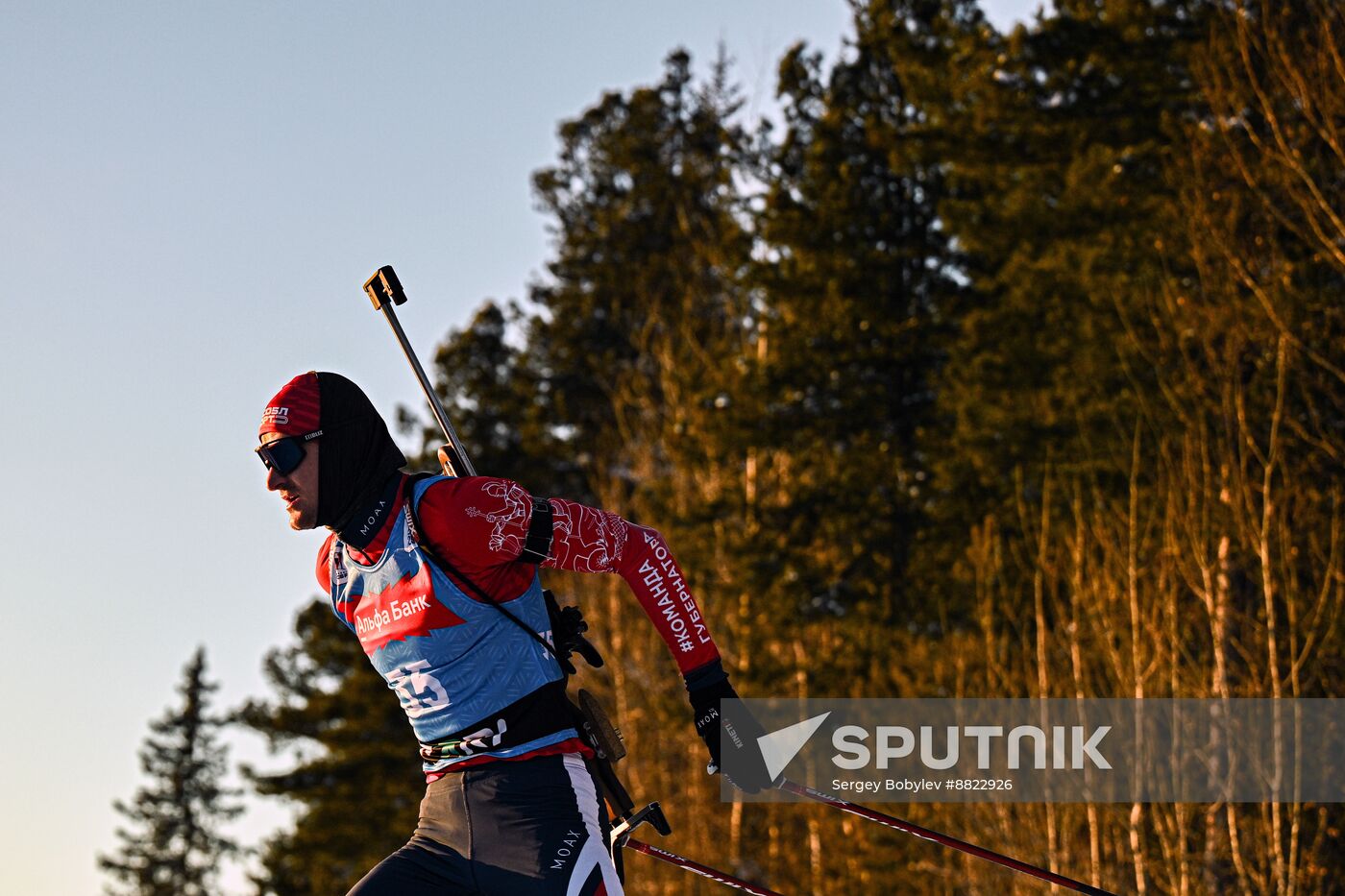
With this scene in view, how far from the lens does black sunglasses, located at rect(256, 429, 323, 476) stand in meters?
Answer: 5.32

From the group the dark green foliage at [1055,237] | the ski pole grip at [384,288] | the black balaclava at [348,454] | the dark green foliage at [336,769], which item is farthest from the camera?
the dark green foliage at [336,769]

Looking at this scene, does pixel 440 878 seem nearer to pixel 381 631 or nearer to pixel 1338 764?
pixel 381 631

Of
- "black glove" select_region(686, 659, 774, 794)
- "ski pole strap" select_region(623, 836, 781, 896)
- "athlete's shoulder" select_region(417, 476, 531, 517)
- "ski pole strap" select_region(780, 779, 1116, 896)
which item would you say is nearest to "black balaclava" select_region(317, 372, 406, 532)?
"athlete's shoulder" select_region(417, 476, 531, 517)

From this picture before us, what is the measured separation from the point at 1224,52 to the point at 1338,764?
5.92 meters

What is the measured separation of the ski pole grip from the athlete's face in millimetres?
1000

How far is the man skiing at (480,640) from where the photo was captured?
505cm

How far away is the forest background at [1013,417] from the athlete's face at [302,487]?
909cm

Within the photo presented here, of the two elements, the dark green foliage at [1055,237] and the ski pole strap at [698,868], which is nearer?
the ski pole strap at [698,868]

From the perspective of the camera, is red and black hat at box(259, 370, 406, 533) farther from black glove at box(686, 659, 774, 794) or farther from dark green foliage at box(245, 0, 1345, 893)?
dark green foliage at box(245, 0, 1345, 893)

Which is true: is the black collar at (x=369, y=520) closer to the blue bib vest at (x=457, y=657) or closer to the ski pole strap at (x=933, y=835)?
the blue bib vest at (x=457, y=657)

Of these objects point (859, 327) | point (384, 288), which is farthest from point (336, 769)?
point (384, 288)
